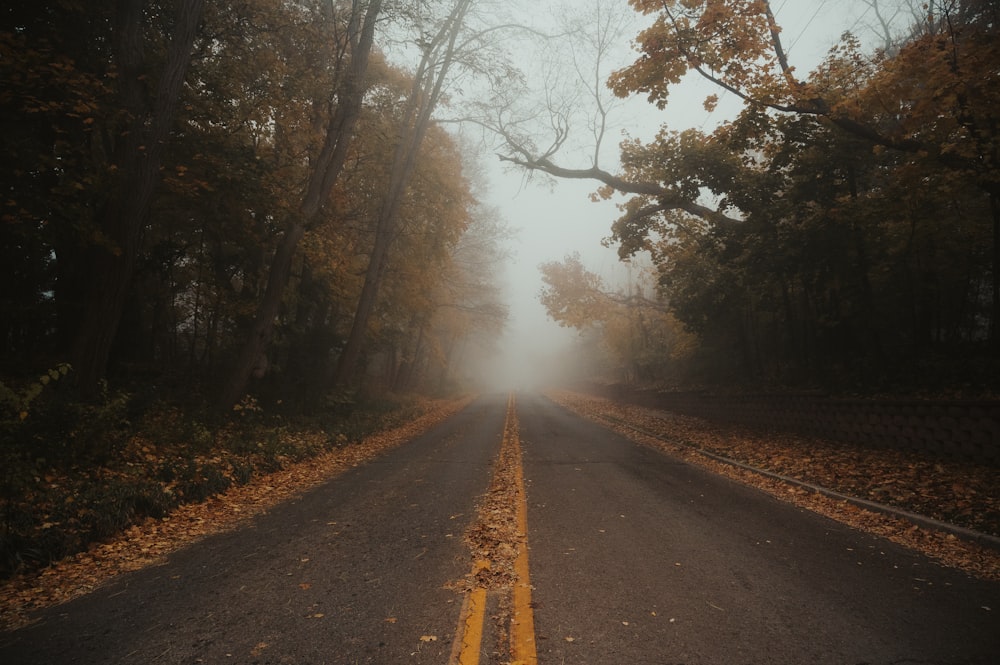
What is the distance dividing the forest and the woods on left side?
65 mm

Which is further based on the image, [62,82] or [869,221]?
[869,221]

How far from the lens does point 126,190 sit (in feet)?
24.8

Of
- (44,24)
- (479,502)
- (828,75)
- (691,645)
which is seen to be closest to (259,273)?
(44,24)

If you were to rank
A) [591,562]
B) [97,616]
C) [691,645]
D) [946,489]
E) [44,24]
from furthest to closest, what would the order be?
[44,24] < [946,489] < [591,562] < [97,616] < [691,645]

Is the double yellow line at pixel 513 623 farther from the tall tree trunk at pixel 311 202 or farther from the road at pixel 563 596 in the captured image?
the tall tree trunk at pixel 311 202

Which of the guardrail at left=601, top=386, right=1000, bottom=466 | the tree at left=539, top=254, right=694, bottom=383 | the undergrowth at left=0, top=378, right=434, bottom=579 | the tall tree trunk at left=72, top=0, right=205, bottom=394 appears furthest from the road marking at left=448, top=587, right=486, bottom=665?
the tree at left=539, top=254, right=694, bottom=383

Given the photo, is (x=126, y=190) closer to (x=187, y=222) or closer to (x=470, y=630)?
(x=187, y=222)

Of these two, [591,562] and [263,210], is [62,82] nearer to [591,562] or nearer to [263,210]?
[263,210]

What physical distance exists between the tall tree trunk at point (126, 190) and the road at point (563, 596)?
4.48 metres

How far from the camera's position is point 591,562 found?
4301 mm

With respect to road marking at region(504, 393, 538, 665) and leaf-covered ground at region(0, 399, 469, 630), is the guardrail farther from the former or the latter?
leaf-covered ground at region(0, 399, 469, 630)

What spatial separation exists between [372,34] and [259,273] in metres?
7.15

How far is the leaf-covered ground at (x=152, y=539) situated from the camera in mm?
3748

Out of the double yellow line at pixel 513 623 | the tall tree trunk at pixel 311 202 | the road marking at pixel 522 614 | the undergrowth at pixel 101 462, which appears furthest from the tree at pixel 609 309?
the double yellow line at pixel 513 623
